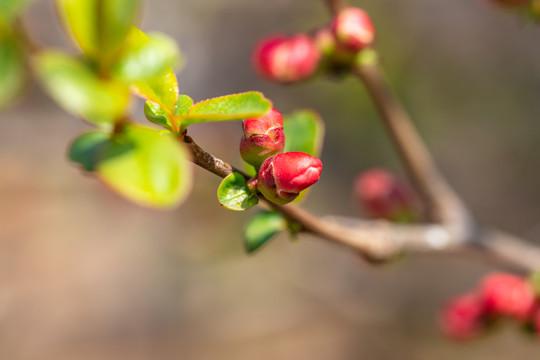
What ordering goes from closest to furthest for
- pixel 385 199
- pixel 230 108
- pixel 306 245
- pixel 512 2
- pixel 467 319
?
pixel 230 108 → pixel 512 2 → pixel 467 319 → pixel 385 199 → pixel 306 245

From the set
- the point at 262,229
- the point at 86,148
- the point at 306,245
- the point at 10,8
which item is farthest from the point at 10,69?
the point at 306,245

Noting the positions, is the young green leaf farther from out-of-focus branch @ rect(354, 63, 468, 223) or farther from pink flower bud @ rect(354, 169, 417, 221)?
pink flower bud @ rect(354, 169, 417, 221)

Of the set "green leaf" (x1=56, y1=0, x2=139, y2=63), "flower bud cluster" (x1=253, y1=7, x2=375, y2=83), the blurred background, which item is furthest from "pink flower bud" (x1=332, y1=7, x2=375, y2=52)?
the blurred background

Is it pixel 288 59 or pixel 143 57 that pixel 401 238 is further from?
pixel 143 57

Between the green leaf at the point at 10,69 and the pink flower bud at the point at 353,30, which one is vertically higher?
the green leaf at the point at 10,69

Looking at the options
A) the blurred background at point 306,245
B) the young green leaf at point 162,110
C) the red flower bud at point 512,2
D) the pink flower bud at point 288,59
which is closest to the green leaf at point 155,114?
the young green leaf at point 162,110

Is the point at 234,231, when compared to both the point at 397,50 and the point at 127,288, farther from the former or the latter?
the point at 397,50

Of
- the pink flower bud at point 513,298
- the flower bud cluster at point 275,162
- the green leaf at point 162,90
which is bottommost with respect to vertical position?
the pink flower bud at point 513,298

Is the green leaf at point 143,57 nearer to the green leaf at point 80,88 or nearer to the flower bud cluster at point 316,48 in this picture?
the green leaf at point 80,88
